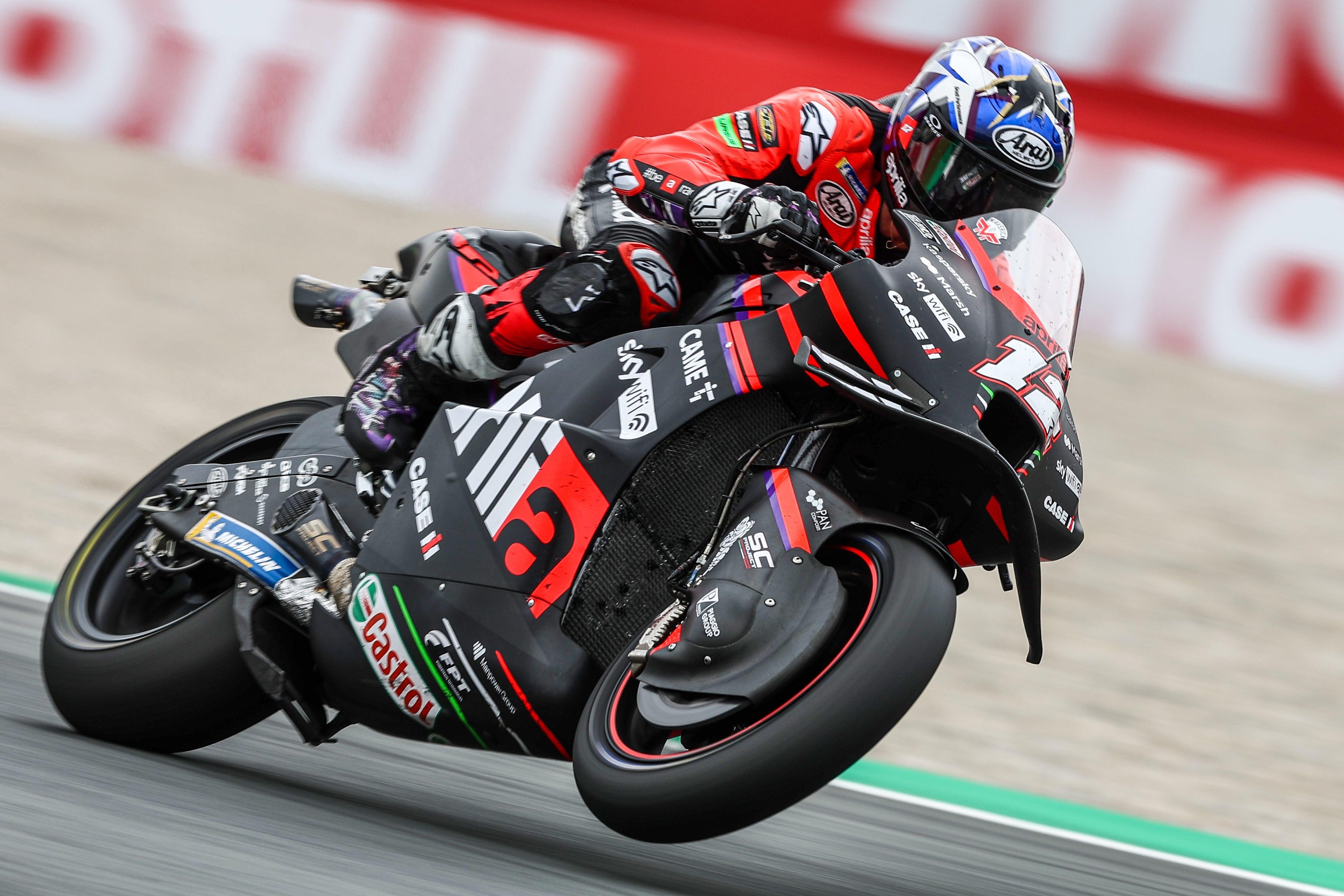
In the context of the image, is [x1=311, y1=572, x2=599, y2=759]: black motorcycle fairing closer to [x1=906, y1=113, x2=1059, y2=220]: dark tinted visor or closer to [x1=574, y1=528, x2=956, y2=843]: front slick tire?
[x1=574, y1=528, x2=956, y2=843]: front slick tire

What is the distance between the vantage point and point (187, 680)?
11.3 feet

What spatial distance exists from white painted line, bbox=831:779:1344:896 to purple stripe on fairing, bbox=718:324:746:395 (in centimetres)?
190

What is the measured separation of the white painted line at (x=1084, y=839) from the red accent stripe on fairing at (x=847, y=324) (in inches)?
78.2

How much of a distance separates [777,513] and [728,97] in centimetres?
713

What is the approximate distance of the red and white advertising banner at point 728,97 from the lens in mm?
8898

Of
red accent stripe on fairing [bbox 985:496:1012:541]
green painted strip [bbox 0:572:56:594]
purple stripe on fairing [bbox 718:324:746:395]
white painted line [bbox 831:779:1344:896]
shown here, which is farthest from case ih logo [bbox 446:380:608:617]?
green painted strip [bbox 0:572:56:594]

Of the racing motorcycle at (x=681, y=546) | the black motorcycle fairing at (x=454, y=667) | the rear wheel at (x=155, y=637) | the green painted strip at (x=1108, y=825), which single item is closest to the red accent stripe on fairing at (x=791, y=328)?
the racing motorcycle at (x=681, y=546)

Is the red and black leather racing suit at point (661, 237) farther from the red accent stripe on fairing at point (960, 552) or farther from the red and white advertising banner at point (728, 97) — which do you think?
the red and white advertising banner at point (728, 97)

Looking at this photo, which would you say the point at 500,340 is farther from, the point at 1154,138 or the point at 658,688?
the point at 1154,138

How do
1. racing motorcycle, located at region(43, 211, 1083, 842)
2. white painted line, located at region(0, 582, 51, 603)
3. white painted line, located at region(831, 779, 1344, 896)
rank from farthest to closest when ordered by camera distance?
white painted line, located at region(0, 582, 51, 603)
white painted line, located at region(831, 779, 1344, 896)
racing motorcycle, located at region(43, 211, 1083, 842)

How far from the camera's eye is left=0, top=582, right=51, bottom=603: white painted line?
5305 millimetres

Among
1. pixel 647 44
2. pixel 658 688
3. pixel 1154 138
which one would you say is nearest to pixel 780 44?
pixel 647 44

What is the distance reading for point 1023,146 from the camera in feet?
9.98

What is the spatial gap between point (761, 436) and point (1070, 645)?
13.5 feet
